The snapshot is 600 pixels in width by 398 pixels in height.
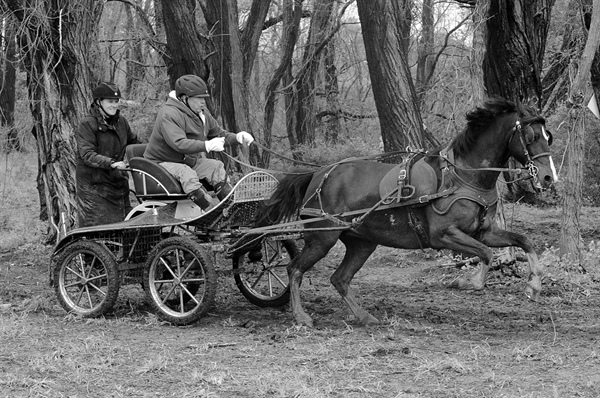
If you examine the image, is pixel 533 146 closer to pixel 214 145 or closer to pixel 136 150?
pixel 214 145

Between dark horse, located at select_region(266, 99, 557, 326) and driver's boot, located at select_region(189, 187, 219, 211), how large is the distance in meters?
0.59

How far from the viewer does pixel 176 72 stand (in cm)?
1413

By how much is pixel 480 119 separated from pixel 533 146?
55 centimetres

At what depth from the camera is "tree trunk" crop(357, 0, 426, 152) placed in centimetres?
1085

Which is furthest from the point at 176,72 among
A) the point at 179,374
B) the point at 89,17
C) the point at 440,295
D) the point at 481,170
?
the point at 179,374

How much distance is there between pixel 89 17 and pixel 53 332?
4.81 meters

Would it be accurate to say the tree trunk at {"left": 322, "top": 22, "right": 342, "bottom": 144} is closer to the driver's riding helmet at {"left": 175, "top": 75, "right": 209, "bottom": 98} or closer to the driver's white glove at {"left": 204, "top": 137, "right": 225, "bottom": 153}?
the driver's riding helmet at {"left": 175, "top": 75, "right": 209, "bottom": 98}

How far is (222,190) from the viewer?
8258mm

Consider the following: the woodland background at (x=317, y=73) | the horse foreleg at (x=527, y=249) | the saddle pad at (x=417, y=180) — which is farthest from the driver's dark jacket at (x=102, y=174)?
the horse foreleg at (x=527, y=249)

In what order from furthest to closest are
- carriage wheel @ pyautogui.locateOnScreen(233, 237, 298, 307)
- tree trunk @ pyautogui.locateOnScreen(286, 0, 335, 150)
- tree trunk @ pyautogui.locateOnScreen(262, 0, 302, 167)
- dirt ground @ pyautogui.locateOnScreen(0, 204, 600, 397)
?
1. tree trunk @ pyautogui.locateOnScreen(286, 0, 335, 150)
2. tree trunk @ pyautogui.locateOnScreen(262, 0, 302, 167)
3. carriage wheel @ pyautogui.locateOnScreen(233, 237, 298, 307)
4. dirt ground @ pyautogui.locateOnScreen(0, 204, 600, 397)

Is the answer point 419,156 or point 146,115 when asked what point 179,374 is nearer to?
point 419,156

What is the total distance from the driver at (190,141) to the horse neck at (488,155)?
2020 millimetres

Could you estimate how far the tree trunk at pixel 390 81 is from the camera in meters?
10.9

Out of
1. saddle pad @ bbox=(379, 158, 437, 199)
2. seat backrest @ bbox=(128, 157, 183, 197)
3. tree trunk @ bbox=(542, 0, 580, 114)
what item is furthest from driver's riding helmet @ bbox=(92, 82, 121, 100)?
tree trunk @ bbox=(542, 0, 580, 114)
